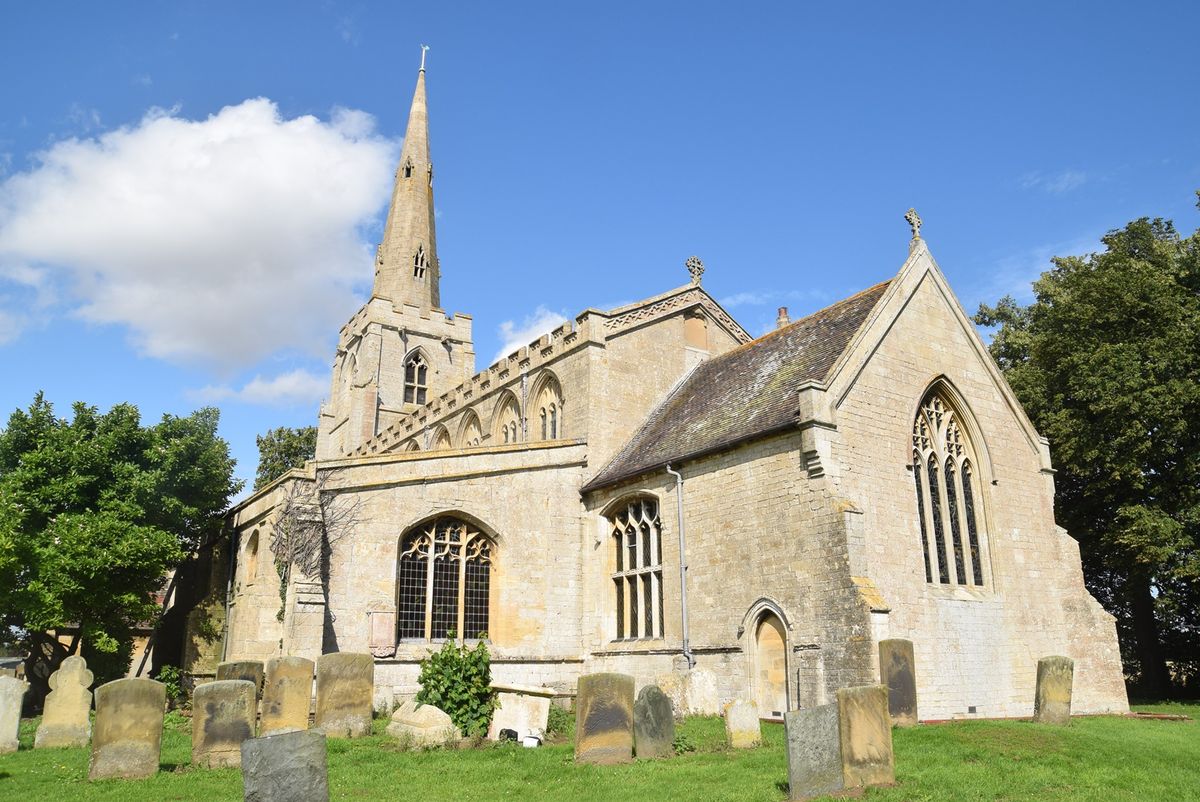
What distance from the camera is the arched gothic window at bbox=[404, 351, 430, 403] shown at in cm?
4765

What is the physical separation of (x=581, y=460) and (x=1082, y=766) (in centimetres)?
1455

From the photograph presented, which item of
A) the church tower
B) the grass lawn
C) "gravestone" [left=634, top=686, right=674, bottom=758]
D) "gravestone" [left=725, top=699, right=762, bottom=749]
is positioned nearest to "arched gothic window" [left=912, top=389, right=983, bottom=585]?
the grass lawn

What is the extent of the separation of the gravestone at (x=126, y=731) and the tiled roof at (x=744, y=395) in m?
12.2

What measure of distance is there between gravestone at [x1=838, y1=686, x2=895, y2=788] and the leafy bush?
21.7ft

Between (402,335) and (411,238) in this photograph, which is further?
(411,238)

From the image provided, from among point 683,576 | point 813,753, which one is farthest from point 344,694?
point 813,753

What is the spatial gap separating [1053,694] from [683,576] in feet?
25.7

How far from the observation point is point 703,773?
11.5 metres

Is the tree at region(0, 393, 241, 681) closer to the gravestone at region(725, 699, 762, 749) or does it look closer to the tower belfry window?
the gravestone at region(725, 699, 762, 749)

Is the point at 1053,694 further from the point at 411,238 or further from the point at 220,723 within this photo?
the point at 411,238

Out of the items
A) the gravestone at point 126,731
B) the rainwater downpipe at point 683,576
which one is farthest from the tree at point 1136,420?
the gravestone at point 126,731

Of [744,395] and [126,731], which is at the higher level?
[744,395]

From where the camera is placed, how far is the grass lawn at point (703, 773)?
10.4 metres

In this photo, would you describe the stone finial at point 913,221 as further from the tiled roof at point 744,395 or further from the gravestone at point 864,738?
the gravestone at point 864,738
